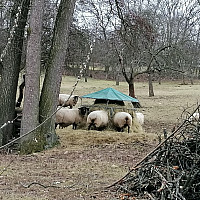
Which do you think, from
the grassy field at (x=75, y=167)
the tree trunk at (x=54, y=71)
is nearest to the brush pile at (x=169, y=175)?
the grassy field at (x=75, y=167)

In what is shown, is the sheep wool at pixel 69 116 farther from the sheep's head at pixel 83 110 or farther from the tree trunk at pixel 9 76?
the tree trunk at pixel 9 76

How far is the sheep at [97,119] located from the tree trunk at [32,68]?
3.29 metres

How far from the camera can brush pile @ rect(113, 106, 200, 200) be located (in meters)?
3.80

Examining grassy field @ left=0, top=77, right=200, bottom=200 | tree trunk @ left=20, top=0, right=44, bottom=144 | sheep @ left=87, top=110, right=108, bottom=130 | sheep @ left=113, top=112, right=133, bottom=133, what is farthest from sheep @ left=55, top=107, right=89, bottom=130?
tree trunk @ left=20, top=0, right=44, bottom=144

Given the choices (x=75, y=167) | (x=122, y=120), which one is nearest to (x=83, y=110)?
(x=122, y=120)

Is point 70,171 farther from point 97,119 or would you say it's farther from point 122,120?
point 122,120

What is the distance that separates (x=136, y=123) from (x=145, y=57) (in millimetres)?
10313

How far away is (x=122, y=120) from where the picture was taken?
12.0 m

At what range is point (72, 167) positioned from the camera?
677 centimetres

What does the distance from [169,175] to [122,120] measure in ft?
26.3

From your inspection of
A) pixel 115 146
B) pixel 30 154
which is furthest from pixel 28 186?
pixel 115 146

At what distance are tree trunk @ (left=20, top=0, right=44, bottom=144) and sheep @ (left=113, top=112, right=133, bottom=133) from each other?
155 inches

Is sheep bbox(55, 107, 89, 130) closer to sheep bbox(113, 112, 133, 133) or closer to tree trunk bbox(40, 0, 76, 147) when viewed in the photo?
sheep bbox(113, 112, 133, 133)

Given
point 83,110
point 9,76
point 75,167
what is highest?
point 9,76
